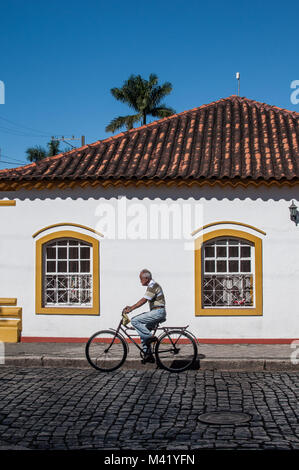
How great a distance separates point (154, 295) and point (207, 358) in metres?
1.64

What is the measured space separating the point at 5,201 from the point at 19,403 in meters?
6.56

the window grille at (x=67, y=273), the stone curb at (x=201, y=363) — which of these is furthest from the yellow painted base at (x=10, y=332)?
the stone curb at (x=201, y=363)

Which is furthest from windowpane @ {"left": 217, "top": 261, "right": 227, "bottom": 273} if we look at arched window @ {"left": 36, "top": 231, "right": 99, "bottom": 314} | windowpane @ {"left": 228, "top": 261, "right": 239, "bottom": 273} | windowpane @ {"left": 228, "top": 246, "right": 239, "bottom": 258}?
arched window @ {"left": 36, "top": 231, "right": 99, "bottom": 314}

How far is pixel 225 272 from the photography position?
13.4m

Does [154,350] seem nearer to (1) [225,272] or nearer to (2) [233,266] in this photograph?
(1) [225,272]

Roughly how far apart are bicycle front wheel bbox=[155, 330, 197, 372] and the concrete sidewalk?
35 centimetres

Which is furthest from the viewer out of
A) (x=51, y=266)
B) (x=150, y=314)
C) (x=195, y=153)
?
(x=195, y=153)

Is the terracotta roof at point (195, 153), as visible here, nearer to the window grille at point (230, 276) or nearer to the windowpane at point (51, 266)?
the window grille at point (230, 276)

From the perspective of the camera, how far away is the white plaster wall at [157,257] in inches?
521

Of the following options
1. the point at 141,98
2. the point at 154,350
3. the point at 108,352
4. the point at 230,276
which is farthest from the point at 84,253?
the point at 141,98

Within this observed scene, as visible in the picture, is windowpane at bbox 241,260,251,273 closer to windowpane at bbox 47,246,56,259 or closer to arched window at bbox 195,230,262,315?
arched window at bbox 195,230,262,315

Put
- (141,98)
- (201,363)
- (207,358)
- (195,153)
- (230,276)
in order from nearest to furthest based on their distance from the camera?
(201,363) < (207,358) < (230,276) < (195,153) < (141,98)
